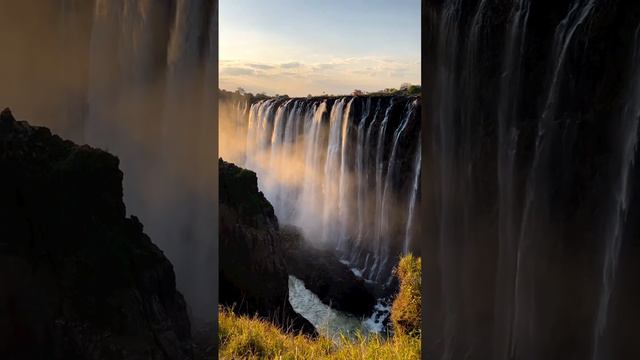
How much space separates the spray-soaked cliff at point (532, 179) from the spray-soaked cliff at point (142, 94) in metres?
1.09

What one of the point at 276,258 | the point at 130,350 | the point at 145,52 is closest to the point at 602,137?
the point at 145,52

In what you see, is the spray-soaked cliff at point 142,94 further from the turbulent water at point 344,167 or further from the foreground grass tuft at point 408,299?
the turbulent water at point 344,167

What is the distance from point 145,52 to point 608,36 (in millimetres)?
1929

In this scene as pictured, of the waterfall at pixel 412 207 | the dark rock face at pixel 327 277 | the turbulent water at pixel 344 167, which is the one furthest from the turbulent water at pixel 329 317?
the waterfall at pixel 412 207

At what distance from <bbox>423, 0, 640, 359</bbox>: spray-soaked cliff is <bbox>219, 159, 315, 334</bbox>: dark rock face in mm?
2087

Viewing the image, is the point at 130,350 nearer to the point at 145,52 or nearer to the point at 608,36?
the point at 145,52

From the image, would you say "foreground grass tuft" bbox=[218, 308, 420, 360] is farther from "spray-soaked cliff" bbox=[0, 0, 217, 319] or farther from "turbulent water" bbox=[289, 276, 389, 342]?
"spray-soaked cliff" bbox=[0, 0, 217, 319]

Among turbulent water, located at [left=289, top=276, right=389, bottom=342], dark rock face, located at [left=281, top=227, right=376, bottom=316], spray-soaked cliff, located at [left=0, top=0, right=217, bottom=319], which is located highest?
spray-soaked cliff, located at [left=0, top=0, right=217, bottom=319]

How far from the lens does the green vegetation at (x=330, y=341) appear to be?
317 centimetres

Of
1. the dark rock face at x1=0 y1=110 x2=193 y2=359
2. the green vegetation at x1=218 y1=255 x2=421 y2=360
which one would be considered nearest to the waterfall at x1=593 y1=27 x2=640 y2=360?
the green vegetation at x1=218 y1=255 x2=421 y2=360

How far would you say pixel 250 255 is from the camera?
14.6ft

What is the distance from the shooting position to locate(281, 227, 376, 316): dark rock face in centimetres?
469

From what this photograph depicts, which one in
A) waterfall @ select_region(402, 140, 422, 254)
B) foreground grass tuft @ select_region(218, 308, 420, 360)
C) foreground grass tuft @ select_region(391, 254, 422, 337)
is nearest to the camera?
foreground grass tuft @ select_region(218, 308, 420, 360)

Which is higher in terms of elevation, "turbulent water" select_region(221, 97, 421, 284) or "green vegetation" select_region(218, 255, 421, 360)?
"turbulent water" select_region(221, 97, 421, 284)
